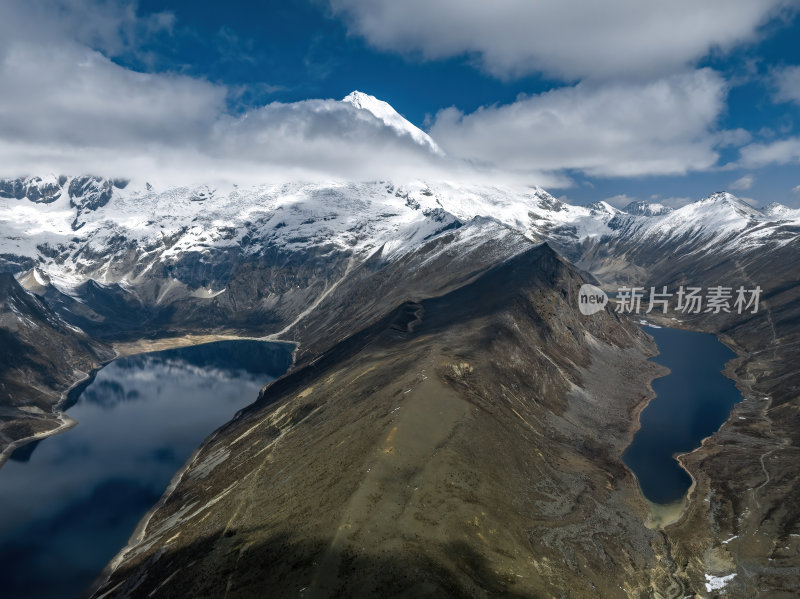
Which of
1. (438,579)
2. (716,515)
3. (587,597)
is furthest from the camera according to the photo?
(716,515)

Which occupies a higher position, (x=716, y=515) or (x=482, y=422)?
(x=482, y=422)

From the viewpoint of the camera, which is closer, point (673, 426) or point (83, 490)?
point (83, 490)

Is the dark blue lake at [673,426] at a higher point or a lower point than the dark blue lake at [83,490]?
higher

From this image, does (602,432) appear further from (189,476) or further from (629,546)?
(189,476)

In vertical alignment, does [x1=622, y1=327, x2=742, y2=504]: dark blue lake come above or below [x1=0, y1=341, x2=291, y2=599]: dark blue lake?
above

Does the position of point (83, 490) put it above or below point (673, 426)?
below

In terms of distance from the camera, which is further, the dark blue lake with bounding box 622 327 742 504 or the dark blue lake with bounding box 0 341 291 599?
the dark blue lake with bounding box 622 327 742 504

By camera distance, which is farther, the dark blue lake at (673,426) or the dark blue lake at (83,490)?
the dark blue lake at (673,426)

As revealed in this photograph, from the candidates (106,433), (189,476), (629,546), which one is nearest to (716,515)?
(629,546)
